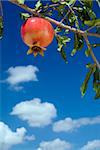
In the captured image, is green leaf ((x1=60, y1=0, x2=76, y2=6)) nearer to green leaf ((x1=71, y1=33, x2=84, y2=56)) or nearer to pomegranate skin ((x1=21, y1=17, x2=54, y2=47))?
green leaf ((x1=71, y1=33, x2=84, y2=56))

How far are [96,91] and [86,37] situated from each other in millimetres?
429

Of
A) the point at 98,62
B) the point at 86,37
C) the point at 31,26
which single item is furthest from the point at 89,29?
the point at 31,26

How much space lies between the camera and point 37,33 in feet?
7.18

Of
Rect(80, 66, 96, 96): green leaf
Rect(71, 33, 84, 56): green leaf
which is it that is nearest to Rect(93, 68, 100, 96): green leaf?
Rect(80, 66, 96, 96): green leaf

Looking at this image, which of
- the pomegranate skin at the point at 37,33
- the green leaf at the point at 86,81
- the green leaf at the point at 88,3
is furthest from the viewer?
the green leaf at the point at 88,3

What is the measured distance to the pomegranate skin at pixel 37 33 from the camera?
7.14 ft

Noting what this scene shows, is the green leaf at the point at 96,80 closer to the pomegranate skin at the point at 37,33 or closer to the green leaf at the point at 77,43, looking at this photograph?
the green leaf at the point at 77,43

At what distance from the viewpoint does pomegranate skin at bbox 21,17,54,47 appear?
2.18 meters

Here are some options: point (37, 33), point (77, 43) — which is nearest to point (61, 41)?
point (77, 43)

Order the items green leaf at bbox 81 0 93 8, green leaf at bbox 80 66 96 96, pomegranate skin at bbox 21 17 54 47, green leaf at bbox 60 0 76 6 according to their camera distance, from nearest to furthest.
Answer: pomegranate skin at bbox 21 17 54 47 → green leaf at bbox 80 66 96 96 → green leaf at bbox 60 0 76 6 → green leaf at bbox 81 0 93 8

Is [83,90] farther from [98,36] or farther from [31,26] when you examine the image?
[31,26]

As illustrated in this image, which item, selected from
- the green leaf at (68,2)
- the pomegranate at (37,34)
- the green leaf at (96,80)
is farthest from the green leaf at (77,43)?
the pomegranate at (37,34)

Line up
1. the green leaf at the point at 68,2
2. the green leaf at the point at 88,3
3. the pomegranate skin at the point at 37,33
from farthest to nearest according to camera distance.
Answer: the green leaf at the point at 88,3
the green leaf at the point at 68,2
the pomegranate skin at the point at 37,33

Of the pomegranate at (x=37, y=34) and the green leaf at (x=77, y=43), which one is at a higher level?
the green leaf at (x=77, y=43)
